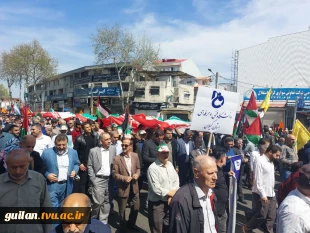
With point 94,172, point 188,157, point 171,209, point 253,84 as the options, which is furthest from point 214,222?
point 253,84

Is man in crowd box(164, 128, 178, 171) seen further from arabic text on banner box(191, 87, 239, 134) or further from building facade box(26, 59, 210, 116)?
building facade box(26, 59, 210, 116)

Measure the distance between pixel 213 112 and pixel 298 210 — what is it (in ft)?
9.33

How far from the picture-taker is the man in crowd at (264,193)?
4.84 meters

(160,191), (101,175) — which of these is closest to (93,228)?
(160,191)

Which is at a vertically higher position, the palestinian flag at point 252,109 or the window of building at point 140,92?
the window of building at point 140,92

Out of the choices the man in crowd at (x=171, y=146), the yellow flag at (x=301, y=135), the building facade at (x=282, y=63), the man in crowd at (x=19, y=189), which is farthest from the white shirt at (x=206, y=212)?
the building facade at (x=282, y=63)

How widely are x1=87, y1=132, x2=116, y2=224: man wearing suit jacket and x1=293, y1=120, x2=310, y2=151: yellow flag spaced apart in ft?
16.4

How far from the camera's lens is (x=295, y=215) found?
8.14 feet

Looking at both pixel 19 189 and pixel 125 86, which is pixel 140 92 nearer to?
pixel 125 86

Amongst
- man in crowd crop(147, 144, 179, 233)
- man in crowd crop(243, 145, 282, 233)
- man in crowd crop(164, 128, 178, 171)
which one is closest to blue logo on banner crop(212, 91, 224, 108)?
man in crowd crop(243, 145, 282, 233)

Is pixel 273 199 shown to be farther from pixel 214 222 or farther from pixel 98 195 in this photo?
pixel 98 195

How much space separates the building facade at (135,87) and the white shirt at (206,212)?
34559 millimetres

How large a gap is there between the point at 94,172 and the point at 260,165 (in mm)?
2935

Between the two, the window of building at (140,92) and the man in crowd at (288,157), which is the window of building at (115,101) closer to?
the window of building at (140,92)
